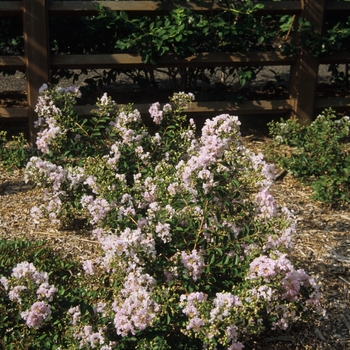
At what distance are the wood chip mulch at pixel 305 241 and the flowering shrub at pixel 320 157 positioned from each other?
106 millimetres

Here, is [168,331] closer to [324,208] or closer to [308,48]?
[324,208]

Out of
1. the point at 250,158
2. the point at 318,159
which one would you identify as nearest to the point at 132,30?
the point at 318,159

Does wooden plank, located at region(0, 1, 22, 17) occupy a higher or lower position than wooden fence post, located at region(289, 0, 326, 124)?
higher

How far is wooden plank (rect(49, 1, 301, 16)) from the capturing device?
17.0 feet

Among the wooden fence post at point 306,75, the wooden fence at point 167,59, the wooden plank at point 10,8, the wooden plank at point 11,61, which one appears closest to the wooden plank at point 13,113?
the wooden fence at point 167,59

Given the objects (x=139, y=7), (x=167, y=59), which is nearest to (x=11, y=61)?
(x=139, y=7)

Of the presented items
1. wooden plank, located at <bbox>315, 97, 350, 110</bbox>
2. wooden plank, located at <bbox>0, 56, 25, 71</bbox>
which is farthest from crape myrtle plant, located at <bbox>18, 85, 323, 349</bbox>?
wooden plank, located at <bbox>315, 97, 350, 110</bbox>

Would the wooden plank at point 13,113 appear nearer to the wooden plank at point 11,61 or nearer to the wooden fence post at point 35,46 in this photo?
the wooden fence post at point 35,46

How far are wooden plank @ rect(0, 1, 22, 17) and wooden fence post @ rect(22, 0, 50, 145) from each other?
1.9 inches

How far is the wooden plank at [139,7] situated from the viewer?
518 centimetres

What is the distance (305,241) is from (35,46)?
259 cm

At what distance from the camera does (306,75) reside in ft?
18.8

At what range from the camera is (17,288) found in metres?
2.54

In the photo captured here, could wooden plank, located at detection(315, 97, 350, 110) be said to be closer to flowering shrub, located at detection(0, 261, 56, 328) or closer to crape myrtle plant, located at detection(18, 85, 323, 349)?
crape myrtle plant, located at detection(18, 85, 323, 349)
